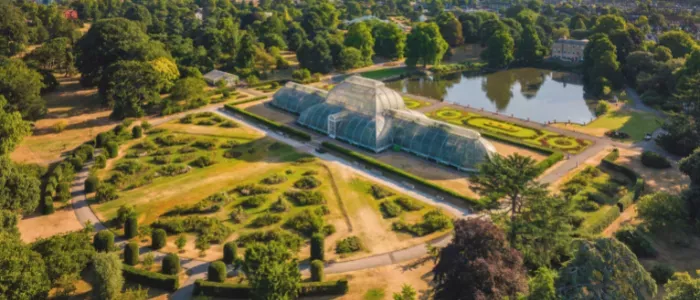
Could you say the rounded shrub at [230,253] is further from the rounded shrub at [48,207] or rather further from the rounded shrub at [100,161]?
the rounded shrub at [100,161]

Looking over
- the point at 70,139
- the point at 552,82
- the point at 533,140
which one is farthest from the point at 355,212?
the point at 552,82

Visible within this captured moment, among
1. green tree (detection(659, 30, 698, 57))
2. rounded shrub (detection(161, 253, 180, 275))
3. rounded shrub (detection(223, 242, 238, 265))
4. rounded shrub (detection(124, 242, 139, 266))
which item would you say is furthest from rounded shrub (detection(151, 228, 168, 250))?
green tree (detection(659, 30, 698, 57))

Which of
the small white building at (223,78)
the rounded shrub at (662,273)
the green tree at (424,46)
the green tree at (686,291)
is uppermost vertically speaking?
the green tree at (424,46)

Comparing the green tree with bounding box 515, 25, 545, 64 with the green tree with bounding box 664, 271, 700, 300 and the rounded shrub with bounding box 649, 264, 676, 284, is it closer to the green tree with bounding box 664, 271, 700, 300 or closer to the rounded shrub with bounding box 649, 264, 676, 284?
the rounded shrub with bounding box 649, 264, 676, 284

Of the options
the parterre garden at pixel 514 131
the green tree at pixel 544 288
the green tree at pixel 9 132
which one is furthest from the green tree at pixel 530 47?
the green tree at pixel 9 132

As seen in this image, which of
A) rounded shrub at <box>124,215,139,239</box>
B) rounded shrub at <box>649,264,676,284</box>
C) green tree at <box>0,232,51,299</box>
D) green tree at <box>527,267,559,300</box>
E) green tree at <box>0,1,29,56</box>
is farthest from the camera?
green tree at <box>0,1,29,56</box>

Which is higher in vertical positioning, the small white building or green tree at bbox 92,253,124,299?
the small white building

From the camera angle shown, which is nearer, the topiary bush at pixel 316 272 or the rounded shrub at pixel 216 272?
the rounded shrub at pixel 216 272
